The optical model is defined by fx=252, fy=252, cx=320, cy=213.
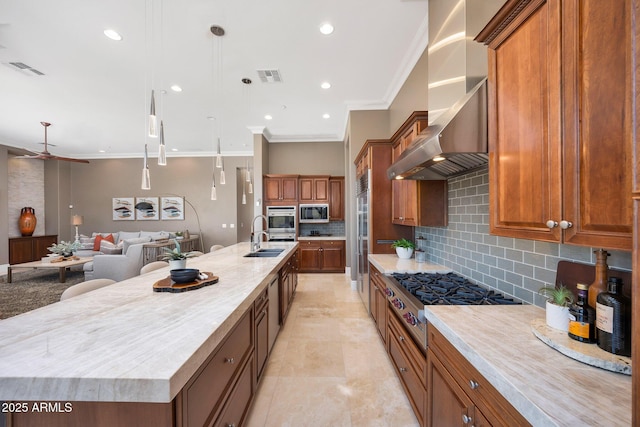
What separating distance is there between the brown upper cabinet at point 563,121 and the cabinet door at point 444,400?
27.6 inches

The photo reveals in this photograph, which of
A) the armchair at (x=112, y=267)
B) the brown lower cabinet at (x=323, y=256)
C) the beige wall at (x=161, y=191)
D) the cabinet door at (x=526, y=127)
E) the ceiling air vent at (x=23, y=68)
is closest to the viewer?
the cabinet door at (x=526, y=127)

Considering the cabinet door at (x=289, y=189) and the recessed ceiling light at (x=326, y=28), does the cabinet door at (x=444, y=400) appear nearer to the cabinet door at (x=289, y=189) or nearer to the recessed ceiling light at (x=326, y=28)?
the recessed ceiling light at (x=326, y=28)

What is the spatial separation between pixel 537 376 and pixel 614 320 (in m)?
0.33

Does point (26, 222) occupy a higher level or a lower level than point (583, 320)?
higher

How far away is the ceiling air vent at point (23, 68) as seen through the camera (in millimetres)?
3275

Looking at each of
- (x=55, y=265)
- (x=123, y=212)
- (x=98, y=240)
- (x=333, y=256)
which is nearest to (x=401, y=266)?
(x=333, y=256)

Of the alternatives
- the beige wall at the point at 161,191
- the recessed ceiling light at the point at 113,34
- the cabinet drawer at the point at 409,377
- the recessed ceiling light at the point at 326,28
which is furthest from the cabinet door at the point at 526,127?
the beige wall at the point at 161,191

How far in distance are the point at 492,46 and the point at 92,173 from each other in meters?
10.5

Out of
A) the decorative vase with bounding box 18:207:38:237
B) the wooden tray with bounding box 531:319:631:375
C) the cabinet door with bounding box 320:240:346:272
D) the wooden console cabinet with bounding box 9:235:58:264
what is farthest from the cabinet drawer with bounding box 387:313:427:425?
the decorative vase with bounding box 18:207:38:237

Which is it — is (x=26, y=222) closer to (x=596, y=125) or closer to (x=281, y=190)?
(x=281, y=190)

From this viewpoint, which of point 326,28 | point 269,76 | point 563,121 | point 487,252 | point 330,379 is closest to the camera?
point 563,121

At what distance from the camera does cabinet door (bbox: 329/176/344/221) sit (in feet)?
20.3

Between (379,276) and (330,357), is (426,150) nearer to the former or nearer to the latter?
(379,276)

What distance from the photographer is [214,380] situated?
3.62 ft
